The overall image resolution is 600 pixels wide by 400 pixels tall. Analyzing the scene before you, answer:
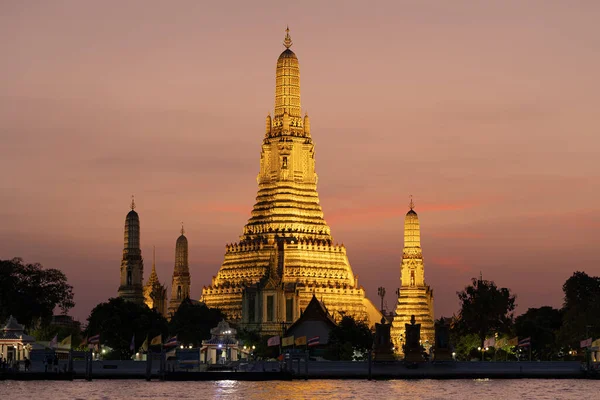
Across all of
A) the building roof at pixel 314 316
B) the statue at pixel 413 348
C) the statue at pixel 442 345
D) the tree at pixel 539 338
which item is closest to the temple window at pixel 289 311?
the building roof at pixel 314 316

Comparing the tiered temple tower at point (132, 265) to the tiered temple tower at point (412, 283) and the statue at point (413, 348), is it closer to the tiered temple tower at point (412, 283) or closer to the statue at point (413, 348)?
the tiered temple tower at point (412, 283)

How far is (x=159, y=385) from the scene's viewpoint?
393 feet

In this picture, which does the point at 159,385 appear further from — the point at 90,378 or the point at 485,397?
the point at 485,397

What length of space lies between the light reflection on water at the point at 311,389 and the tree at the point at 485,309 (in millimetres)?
31804

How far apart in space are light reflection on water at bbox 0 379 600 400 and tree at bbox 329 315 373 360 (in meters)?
19.5

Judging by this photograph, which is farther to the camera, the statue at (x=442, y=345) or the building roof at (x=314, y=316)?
the building roof at (x=314, y=316)

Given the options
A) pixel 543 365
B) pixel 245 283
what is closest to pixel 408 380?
pixel 543 365

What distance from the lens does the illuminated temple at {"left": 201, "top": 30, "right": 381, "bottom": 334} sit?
17462 cm

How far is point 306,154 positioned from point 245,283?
53.0 feet

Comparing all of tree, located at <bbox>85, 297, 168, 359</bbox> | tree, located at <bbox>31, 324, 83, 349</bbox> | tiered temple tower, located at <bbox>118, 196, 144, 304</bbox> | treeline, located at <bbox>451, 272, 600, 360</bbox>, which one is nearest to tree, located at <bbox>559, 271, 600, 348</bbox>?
treeline, located at <bbox>451, 272, 600, 360</bbox>

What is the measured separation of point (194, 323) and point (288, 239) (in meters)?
18.9

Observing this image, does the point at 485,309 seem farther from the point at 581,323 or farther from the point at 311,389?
the point at 311,389

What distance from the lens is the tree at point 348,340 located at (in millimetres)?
147625

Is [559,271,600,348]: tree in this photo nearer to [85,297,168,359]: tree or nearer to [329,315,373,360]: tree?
[329,315,373,360]: tree
